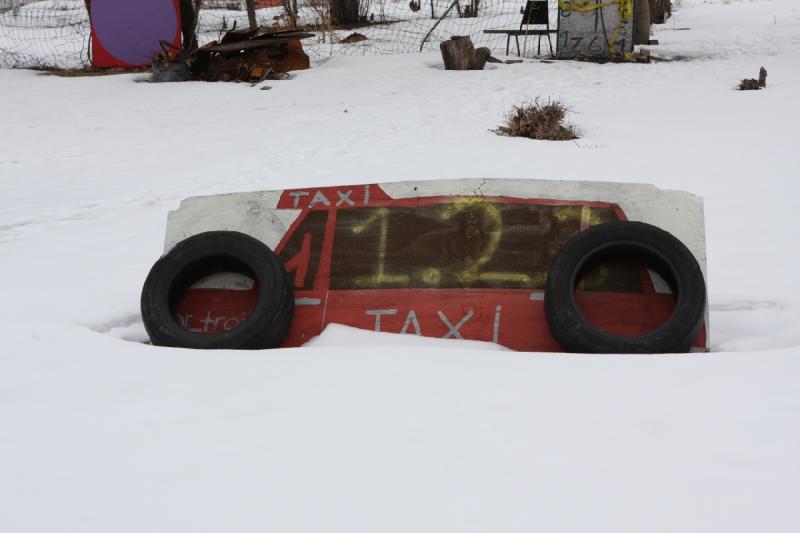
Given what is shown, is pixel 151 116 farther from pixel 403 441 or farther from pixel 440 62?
pixel 403 441

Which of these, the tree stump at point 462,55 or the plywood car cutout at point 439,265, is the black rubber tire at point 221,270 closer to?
the plywood car cutout at point 439,265

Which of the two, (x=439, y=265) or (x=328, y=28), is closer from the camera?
(x=439, y=265)

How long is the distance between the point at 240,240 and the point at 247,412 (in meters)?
1.40

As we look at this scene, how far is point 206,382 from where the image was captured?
10.3 ft

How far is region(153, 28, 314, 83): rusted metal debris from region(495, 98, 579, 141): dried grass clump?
18.1ft

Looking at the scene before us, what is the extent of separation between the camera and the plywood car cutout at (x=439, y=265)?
12.3ft

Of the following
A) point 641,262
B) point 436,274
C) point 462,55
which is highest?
point 462,55

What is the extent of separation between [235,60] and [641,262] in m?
10.4

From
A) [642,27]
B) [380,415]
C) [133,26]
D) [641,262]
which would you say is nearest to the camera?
[380,415]

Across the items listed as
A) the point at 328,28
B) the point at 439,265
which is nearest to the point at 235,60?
the point at 328,28

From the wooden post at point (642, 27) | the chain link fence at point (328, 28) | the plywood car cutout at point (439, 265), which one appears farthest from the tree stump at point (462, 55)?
the plywood car cutout at point (439, 265)

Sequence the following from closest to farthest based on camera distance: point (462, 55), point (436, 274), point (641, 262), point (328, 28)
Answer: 1. point (641, 262)
2. point (436, 274)
3. point (462, 55)
4. point (328, 28)

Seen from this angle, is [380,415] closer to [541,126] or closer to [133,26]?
[541,126]

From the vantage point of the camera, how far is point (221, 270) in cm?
424
